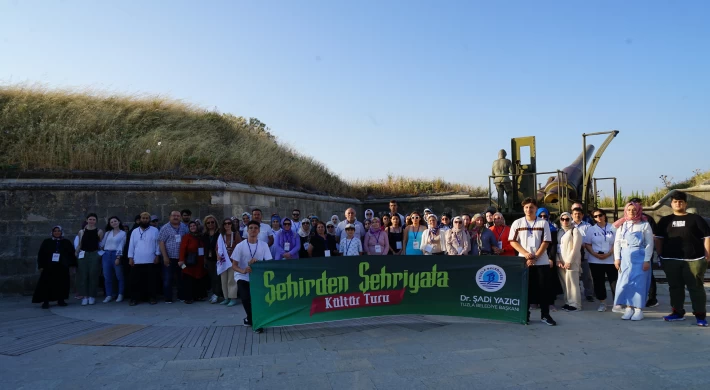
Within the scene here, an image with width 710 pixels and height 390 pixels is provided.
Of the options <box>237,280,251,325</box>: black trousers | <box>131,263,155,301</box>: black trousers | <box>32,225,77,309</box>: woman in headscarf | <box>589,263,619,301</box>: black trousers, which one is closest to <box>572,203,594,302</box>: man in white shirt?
<box>589,263,619,301</box>: black trousers

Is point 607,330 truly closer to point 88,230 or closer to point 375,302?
point 375,302

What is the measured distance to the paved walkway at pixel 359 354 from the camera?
14.2 ft

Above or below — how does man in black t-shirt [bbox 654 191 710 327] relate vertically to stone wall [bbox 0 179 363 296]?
below

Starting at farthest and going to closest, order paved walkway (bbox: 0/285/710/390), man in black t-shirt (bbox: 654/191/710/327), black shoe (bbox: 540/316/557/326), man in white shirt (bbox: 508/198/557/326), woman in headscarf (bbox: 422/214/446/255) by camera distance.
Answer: woman in headscarf (bbox: 422/214/446/255), man in white shirt (bbox: 508/198/557/326), black shoe (bbox: 540/316/557/326), man in black t-shirt (bbox: 654/191/710/327), paved walkway (bbox: 0/285/710/390)

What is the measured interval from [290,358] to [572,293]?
497 centimetres

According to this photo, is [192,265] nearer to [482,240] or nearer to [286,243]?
[286,243]

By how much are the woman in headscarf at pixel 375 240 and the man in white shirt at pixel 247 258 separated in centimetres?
242

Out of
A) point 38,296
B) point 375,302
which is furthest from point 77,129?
point 375,302

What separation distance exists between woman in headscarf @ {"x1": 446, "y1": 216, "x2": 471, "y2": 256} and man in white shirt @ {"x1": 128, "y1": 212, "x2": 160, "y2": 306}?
5.75 metres

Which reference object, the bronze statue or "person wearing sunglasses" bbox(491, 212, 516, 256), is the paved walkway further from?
the bronze statue

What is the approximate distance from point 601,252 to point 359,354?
510 cm

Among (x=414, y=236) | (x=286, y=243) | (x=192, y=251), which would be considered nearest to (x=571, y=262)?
(x=414, y=236)

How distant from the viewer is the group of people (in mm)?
6633

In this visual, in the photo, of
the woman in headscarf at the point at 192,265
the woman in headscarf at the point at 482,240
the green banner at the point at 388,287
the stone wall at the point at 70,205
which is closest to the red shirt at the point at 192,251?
the woman in headscarf at the point at 192,265
